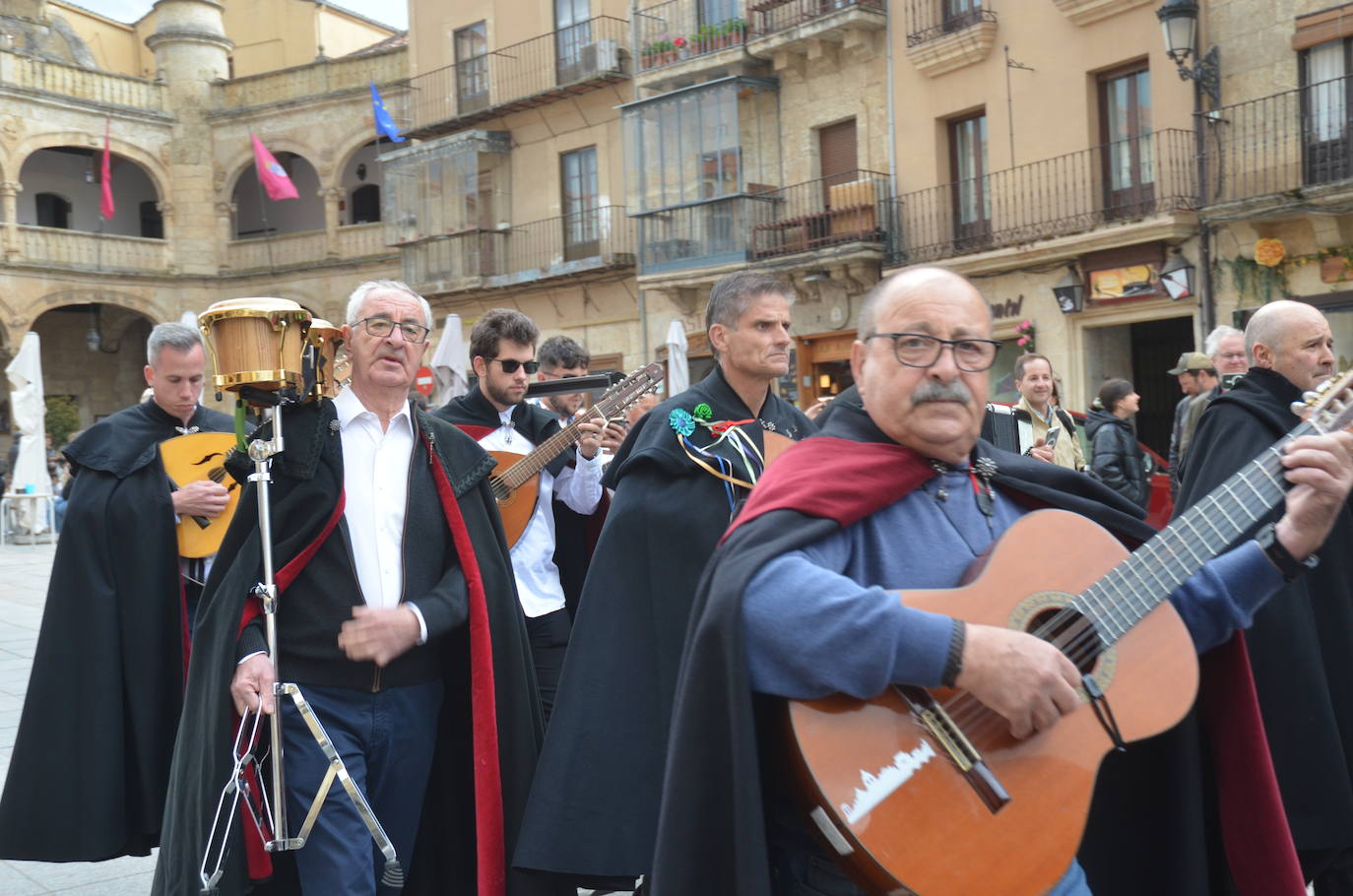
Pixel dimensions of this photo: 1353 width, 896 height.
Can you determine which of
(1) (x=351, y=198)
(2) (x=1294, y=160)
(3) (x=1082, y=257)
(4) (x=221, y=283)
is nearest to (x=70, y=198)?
(4) (x=221, y=283)

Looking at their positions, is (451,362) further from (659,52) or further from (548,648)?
(548,648)

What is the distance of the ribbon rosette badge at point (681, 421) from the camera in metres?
4.21

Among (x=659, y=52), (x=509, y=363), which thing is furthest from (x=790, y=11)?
(x=509, y=363)

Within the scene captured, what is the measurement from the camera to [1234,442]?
4.32 metres

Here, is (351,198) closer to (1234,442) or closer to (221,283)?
(221,283)

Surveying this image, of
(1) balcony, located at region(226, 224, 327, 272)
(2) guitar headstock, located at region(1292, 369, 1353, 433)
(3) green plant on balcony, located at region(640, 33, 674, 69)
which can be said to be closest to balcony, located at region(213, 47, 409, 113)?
(1) balcony, located at region(226, 224, 327, 272)

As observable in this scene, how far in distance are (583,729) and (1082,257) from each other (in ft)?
50.3

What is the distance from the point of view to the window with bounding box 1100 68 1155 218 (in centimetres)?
1697

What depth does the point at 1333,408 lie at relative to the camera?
2.63 meters

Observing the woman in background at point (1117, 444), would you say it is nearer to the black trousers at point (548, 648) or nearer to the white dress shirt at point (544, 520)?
the white dress shirt at point (544, 520)

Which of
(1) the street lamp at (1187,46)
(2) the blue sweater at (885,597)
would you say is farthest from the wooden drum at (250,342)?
(1) the street lamp at (1187,46)

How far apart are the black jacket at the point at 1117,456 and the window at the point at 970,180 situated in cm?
979

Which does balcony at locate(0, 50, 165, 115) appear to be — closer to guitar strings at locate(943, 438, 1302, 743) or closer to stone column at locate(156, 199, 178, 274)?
stone column at locate(156, 199, 178, 274)

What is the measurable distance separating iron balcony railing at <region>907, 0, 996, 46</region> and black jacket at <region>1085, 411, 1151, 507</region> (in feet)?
36.1
